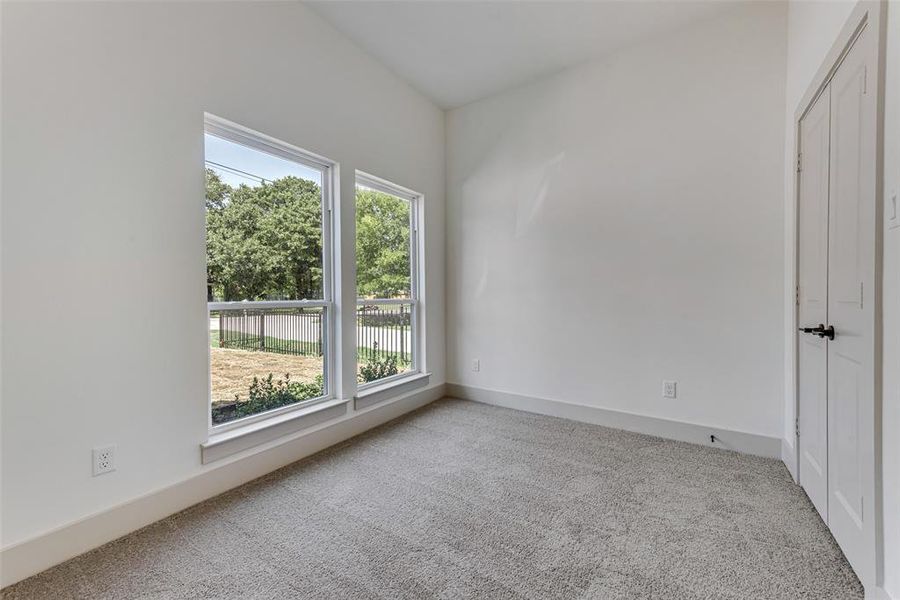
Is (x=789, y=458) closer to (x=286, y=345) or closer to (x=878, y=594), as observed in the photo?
(x=878, y=594)

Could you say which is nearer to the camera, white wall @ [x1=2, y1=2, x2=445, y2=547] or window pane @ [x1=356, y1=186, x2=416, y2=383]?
white wall @ [x1=2, y1=2, x2=445, y2=547]

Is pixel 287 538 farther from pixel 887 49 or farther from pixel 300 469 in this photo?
pixel 887 49

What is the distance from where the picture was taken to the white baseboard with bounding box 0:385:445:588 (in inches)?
59.5

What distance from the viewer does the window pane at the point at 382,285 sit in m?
3.24

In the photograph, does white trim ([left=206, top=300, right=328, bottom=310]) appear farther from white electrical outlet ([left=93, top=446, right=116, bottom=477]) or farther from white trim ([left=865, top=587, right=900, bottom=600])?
white trim ([left=865, top=587, right=900, bottom=600])

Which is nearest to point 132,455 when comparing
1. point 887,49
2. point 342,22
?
point 342,22

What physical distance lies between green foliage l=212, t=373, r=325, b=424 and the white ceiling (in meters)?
2.63

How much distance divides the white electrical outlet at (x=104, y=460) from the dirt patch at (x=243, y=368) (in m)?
0.52

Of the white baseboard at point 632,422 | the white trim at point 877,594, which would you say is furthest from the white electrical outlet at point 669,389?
the white trim at point 877,594

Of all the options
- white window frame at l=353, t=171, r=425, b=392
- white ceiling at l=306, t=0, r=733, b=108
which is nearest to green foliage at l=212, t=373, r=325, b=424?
white window frame at l=353, t=171, r=425, b=392

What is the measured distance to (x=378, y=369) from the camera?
3.45 metres

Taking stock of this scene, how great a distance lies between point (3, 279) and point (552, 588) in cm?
245

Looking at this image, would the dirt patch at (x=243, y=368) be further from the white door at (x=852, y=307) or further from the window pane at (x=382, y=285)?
the white door at (x=852, y=307)

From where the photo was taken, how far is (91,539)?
1681 millimetres
